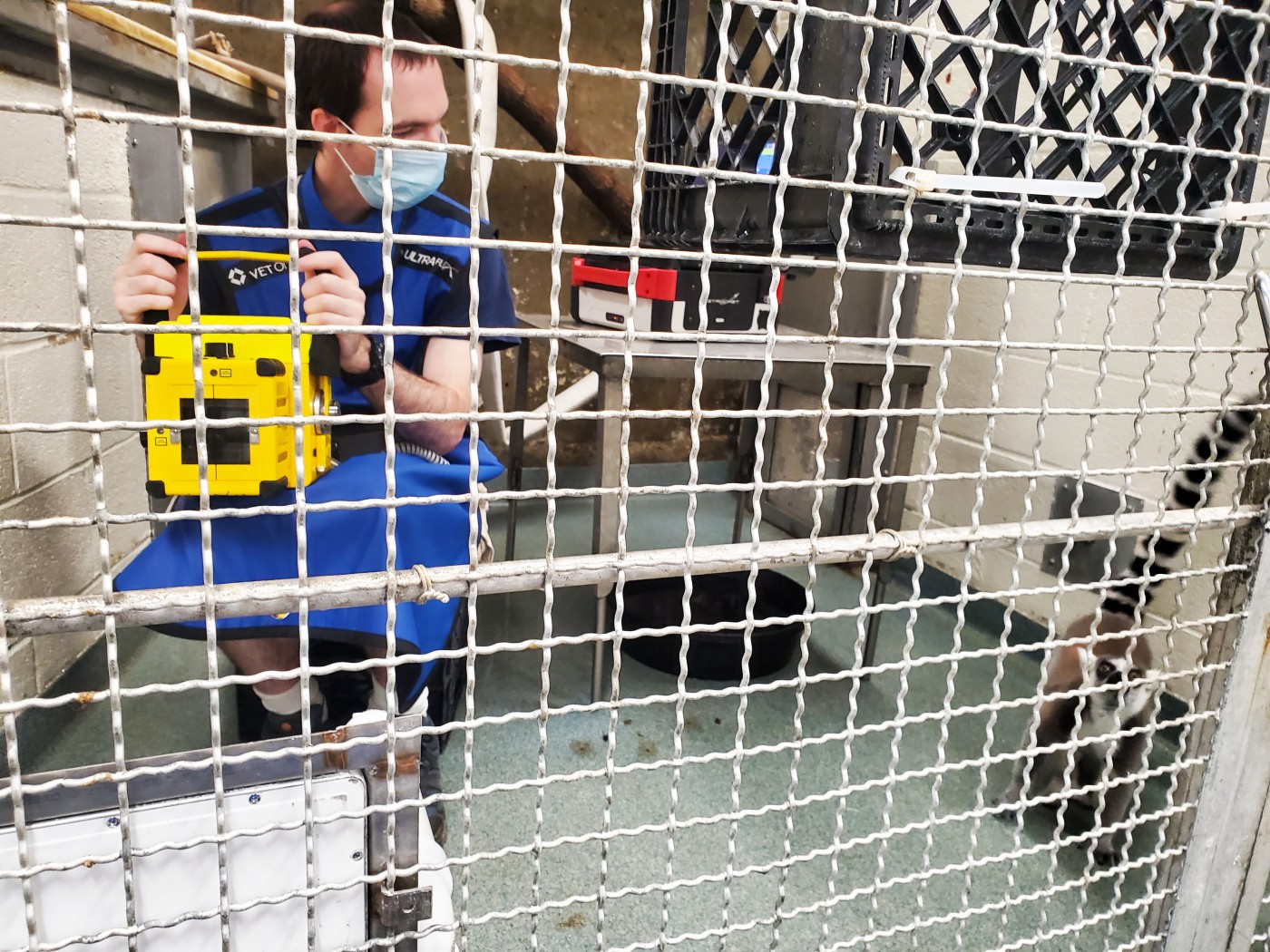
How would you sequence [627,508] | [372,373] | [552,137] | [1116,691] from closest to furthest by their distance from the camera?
[627,508] → [372,373] → [1116,691] → [552,137]

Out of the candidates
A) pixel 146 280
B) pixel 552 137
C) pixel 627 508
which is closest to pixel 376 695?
pixel 627 508

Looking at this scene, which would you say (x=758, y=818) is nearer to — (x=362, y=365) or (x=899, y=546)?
(x=899, y=546)

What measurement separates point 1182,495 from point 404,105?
1423mm

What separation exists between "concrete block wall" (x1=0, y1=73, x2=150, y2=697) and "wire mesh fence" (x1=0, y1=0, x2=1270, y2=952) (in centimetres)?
1

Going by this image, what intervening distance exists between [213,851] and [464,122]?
2486 mm

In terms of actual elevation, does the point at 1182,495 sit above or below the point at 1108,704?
above

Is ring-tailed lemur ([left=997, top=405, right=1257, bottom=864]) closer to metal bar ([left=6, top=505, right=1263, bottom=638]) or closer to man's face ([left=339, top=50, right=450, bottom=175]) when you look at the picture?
metal bar ([left=6, top=505, right=1263, bottom=638])

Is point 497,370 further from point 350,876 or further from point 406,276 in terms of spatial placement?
point 350,876

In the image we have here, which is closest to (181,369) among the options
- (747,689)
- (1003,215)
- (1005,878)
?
(747,689)

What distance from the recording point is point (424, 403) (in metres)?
1.25

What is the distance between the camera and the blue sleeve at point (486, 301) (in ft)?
4.42

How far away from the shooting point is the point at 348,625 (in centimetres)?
120

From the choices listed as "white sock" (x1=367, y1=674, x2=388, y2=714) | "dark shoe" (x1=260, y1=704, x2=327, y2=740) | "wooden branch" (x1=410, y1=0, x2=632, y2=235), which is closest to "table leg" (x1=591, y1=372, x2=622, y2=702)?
"white sock" (x1=367, y1=674, x2=388, y2=714)

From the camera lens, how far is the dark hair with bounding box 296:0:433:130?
119 centimetres
